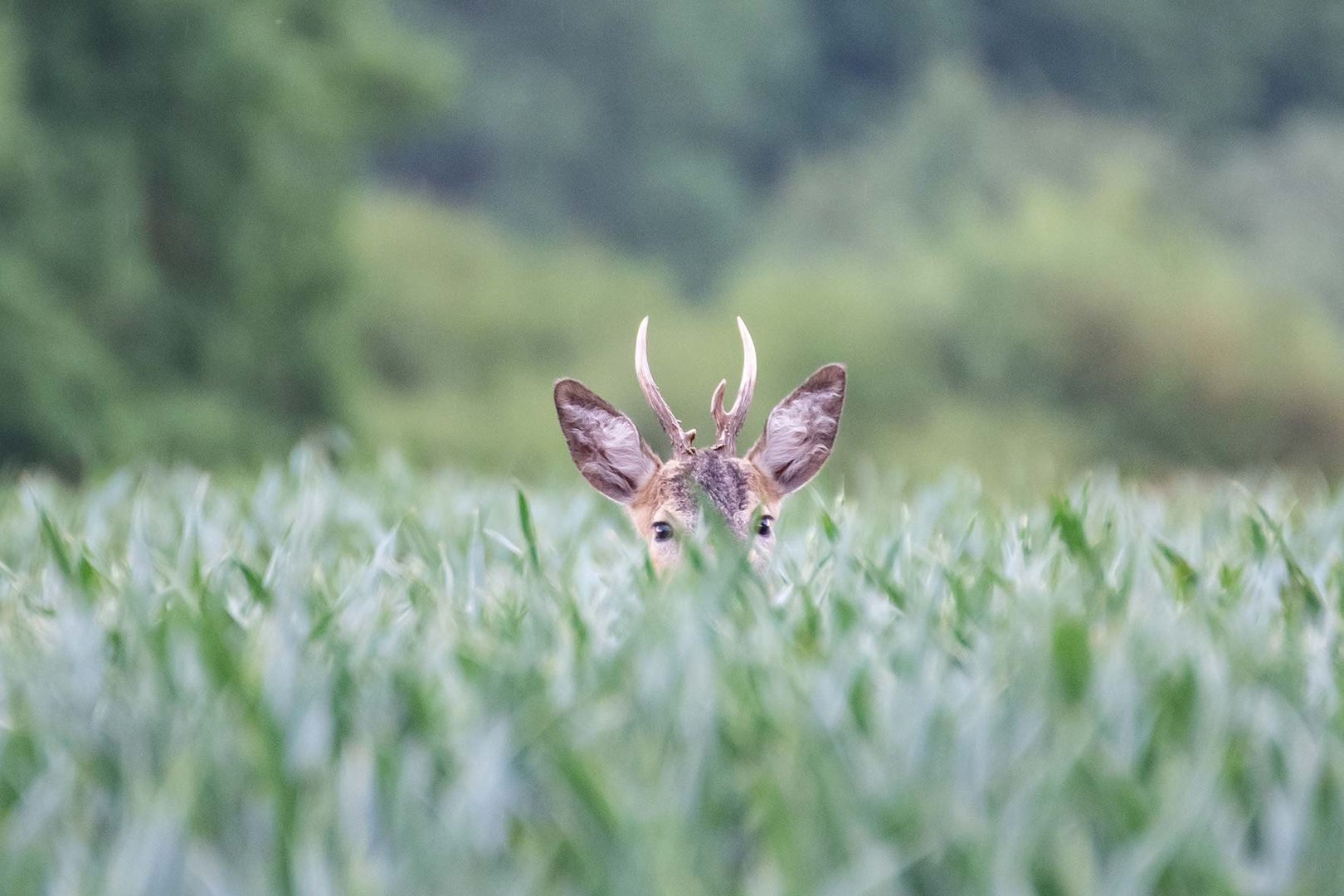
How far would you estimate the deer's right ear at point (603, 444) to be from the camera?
2920 millimetres

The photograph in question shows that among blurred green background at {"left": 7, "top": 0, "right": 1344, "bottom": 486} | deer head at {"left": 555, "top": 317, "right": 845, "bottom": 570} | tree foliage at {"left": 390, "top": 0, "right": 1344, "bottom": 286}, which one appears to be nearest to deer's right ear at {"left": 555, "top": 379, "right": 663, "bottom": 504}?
deer head at {"left": 555, "top": 317, "right": 845, "bottom": 570}

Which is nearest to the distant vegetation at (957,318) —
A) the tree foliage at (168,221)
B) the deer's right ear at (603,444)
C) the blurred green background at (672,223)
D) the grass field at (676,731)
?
the blurred green background at (672,223)

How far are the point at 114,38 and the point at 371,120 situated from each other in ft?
12.4

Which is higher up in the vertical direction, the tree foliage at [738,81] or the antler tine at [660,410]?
the tree foliage at [738,81]

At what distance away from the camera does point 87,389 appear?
11.2 m

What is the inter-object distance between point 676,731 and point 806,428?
5.17 feet

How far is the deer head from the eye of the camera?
9.44 ft

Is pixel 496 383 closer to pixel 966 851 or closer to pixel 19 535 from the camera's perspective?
pixel 19 535

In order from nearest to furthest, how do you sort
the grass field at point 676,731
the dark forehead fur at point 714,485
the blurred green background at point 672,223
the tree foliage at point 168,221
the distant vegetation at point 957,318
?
the grass field at point 676,731 < the dark forehead fur at point 714,485 < the tree foliage at point 168,221 < the blurred green background at point 672,223 < the distant vegetation at point 957,318

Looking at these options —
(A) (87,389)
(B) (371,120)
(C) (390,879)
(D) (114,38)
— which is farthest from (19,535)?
(B) (371,120)

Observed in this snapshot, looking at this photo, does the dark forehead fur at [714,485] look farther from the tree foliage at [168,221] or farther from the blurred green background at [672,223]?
the blurred green background at [672,223]

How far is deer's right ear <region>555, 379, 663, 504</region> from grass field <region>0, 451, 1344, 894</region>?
845 mm

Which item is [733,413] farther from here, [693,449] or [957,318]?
[957,318]

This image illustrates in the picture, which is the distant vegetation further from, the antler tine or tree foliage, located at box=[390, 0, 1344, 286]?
the antler tine
